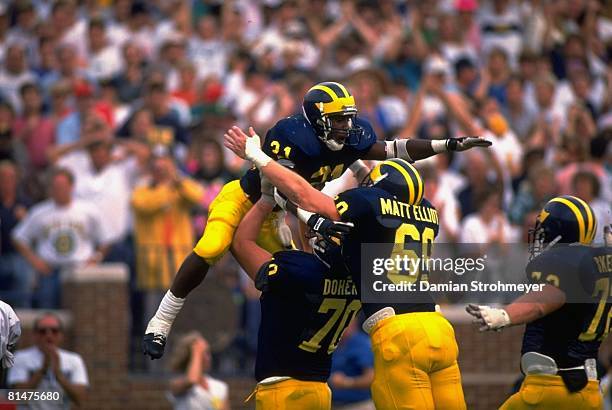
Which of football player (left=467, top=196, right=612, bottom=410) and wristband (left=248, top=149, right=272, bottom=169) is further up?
wristband (left=248, top=149, right=272, bottom=169)

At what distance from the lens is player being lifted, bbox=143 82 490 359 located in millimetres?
10312

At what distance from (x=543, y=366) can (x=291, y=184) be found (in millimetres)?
2062

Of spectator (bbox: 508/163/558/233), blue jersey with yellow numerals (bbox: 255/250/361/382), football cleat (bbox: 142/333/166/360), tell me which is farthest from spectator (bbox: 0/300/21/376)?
spectator (bbox: 508/163/558/233)

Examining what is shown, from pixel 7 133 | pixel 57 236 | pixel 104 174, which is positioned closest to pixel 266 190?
pixel 57 236

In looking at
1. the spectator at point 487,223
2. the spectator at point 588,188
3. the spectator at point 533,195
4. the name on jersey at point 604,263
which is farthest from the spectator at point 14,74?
the name on jersey at point 604,263

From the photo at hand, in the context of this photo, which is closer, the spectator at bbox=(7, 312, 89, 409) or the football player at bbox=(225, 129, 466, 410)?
the football player at bbox=(225, 129, 466, 410)

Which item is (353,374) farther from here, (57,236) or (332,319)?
(332,319)

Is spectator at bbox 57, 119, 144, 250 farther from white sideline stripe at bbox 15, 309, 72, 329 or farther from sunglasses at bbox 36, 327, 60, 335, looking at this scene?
sunglasses at bbox 36, 327, 60, 335

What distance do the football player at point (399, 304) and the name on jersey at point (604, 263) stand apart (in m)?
1.07

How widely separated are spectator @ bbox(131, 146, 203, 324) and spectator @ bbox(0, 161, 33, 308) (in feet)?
3.89

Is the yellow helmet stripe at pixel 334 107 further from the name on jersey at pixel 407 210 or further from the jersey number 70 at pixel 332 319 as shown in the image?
the jersey number 70 at pixel 332 319

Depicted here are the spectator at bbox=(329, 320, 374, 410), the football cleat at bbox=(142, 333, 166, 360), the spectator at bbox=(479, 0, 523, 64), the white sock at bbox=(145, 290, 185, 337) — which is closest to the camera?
the football cleat at bbox=(142, 333, 166, 360)

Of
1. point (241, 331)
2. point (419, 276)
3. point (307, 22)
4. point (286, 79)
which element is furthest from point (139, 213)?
point (419, 276)

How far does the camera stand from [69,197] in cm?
1519
